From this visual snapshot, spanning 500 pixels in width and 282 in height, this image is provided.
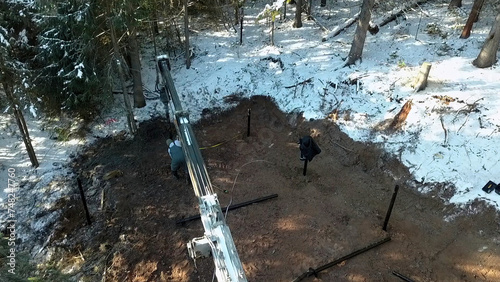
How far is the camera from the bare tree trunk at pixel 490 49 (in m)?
12.0

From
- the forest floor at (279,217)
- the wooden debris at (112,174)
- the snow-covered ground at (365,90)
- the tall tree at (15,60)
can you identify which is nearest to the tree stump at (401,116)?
the snow-covered ground at (365,90)

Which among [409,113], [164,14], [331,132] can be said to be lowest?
[331,132]

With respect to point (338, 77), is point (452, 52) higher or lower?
higher

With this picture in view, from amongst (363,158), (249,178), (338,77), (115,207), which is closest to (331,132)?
(363,158)

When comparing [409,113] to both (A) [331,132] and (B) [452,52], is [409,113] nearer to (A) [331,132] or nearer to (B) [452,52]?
(A) [331,132]

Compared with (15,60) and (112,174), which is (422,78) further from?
(15,60)

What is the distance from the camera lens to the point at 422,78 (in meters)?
12.2

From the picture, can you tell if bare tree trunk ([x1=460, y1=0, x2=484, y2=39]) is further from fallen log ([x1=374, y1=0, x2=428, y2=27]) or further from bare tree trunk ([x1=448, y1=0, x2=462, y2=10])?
fallen log ([x1=374, y1=0, x2=428, y2=27])

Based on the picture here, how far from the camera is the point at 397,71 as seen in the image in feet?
45.1

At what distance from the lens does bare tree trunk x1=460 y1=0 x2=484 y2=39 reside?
1383 centimetres

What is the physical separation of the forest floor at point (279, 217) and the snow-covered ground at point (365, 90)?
738mm

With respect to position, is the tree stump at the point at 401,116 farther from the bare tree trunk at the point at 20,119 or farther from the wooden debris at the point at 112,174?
the bare tree trunk at the point at 20,119

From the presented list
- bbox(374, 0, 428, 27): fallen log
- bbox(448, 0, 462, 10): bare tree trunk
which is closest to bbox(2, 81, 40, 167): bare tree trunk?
bbox(374, 0, 428, 27): fallen log

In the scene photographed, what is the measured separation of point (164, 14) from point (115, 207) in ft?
30.5
